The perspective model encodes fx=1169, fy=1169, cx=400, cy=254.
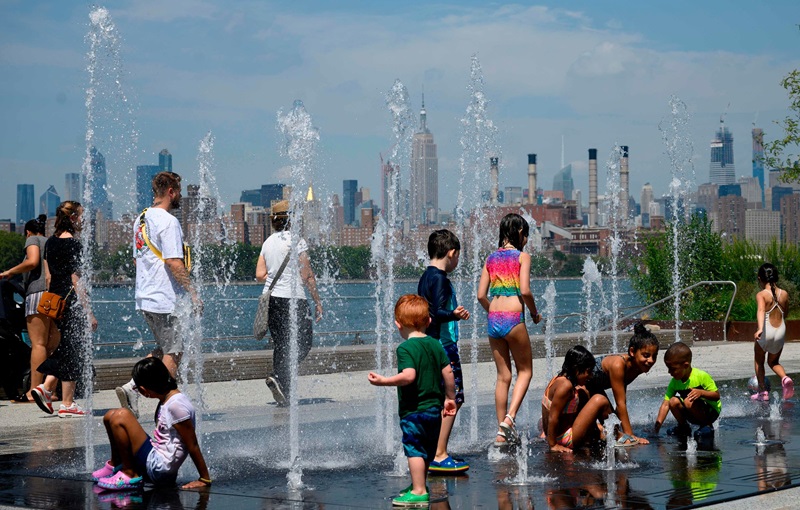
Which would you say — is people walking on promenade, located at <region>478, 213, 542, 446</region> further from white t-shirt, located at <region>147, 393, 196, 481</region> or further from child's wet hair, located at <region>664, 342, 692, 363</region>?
white t-shirt, located at <region>147, 393, 196, 481</region>

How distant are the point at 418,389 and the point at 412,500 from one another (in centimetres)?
56

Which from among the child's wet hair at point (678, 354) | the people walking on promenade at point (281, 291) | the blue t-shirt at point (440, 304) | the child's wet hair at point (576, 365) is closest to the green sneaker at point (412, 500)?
the blue t-shirt at point (440, 304)

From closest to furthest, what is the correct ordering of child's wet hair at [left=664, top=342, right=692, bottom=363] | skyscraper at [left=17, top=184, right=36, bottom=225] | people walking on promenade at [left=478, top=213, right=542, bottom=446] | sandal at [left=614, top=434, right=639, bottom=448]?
sandal at [left=614, top=434, right=639, bottom=448] → people walking on promenade at [left=478, top=213, right=542, bottom=446] → child's wet hair at [left=664, top=342, right=692, bottom=363] → skyscraper at [left=17, top=184, right=36, bottom=225]

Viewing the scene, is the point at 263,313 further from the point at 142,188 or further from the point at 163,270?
the point at 142,188

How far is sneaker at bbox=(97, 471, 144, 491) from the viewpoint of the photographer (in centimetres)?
621

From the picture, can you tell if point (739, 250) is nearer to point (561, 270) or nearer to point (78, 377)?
point (78, 377)

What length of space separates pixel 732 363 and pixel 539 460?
8923 millimetres

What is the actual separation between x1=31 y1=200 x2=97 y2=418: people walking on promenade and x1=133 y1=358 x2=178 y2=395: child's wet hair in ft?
11.9

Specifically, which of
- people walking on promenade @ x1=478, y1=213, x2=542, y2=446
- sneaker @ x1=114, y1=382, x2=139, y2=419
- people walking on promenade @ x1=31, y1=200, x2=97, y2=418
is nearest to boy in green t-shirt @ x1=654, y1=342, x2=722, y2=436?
people walking on promenade @ x1=478, y1=213, x2=542, y2=446

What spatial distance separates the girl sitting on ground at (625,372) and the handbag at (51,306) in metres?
4.79

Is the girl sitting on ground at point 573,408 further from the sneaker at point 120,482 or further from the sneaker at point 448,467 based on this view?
the sneaker at point 120,482

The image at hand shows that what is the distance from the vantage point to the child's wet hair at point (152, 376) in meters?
6.28

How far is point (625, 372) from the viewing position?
26.5ft

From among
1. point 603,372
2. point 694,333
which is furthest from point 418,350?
point 694,333
